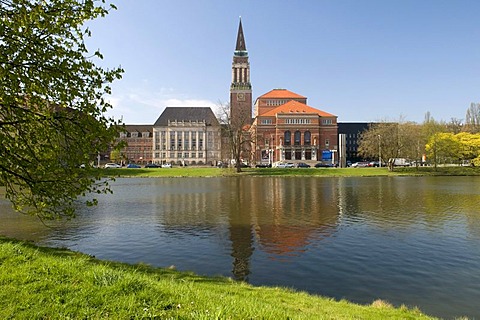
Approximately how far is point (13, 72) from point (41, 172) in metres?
2.65

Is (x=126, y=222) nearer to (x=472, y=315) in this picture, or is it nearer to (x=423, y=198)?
(x=472, y=315)

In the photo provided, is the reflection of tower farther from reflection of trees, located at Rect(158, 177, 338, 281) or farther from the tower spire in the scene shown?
the tower spire

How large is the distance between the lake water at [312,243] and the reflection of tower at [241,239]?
0.04m

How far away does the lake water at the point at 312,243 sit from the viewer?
33.5ft

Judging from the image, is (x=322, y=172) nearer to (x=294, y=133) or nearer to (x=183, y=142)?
(x=294, y=133)

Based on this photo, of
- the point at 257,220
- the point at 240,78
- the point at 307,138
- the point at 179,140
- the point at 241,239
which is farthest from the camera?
the point at 179,140

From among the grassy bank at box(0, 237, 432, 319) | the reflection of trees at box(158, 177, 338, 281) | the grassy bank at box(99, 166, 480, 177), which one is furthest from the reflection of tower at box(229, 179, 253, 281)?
the grassy bank at box(99, 166, 480, 177)

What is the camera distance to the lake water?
10219mm

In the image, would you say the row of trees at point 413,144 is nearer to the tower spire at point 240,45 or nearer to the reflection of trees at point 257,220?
the reflection of trees at point 257,220

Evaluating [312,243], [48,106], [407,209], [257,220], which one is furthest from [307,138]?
[48,106]

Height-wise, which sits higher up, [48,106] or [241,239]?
[48,106]

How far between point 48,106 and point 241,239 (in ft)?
32.6

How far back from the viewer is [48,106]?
9.41m

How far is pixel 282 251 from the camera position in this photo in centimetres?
1377
